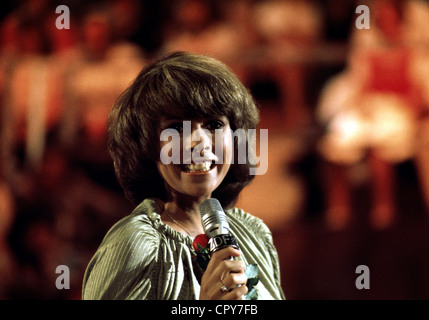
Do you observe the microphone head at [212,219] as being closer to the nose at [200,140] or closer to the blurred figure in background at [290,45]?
the nose at [200,140]

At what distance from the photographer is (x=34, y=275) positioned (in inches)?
189

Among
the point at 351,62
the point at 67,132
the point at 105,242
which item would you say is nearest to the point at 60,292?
the point at 67,132

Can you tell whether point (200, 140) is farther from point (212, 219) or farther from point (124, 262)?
point (124, 262)

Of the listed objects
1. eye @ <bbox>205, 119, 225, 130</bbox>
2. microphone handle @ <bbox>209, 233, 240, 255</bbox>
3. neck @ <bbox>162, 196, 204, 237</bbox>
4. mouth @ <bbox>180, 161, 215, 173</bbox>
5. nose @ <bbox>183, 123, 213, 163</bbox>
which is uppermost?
eye @ <bbox>205, 119, 225, 130</bbox>

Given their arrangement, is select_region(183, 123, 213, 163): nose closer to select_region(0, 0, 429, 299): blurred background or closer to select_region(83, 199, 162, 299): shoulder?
select_region(83, 199, 162, 299): shoulder

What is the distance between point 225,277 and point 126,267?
19 cm

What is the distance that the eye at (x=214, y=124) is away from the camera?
1.23 meters

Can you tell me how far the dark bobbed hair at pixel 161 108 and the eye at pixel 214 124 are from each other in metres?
0.02

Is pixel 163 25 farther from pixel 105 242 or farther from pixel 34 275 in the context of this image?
pixel 105 242

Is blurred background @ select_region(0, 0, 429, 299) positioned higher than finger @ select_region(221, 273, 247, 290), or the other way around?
blurred background @ select_region(0, 0, 429, 299)

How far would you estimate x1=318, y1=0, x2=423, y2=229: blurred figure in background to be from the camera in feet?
15.7

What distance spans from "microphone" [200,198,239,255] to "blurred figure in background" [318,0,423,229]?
3.76 metres

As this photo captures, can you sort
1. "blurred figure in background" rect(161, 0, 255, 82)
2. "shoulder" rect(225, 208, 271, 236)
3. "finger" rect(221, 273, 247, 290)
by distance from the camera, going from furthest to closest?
1. "blurred figure in background" rect(161, 0, 255, 82)
2. "shoulder" rect(225, 208, 271, 236)
3. "finger" rect(221, 273, 247, 290)

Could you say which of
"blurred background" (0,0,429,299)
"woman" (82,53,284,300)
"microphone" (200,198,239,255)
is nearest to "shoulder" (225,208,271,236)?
"woman" (82,53,284,300)
